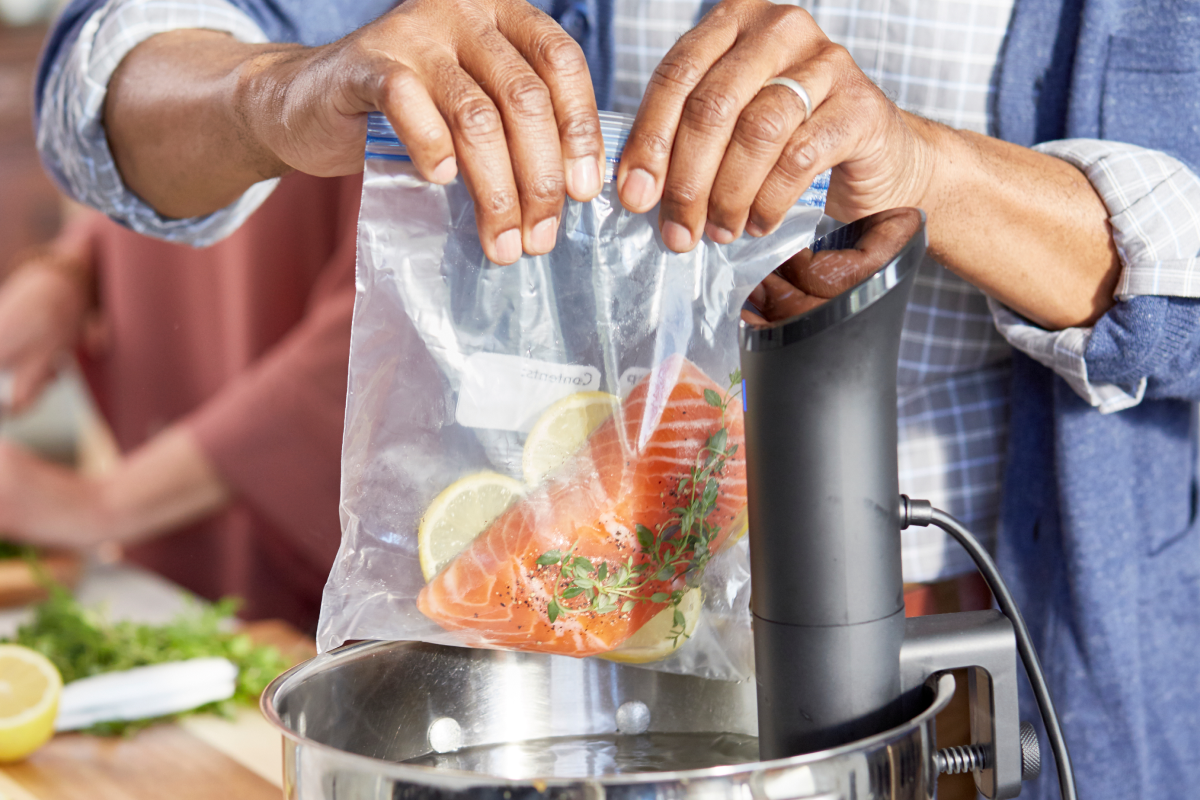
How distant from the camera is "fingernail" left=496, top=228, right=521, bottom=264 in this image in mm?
420

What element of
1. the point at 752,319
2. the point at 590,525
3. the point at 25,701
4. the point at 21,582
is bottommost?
the point at 21,582

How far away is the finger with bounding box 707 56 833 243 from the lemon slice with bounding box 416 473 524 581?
15 centimetres

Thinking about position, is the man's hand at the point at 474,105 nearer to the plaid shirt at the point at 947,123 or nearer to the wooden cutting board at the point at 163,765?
the plaid shirt at the point at 947,123

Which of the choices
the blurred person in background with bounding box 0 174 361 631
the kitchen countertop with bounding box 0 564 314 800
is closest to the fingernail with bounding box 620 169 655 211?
the kitchen countertop with bounding box 0 564 314 800

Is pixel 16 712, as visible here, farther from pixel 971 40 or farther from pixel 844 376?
pixel 971 40

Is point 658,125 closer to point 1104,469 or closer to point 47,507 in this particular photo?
point 1104,469

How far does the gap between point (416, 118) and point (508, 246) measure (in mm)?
61

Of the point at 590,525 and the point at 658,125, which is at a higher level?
the point at 658,125

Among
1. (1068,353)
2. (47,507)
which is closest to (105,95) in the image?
(1068,353)

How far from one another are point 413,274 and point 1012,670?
294mm

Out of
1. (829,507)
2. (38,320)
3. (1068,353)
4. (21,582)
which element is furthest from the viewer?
(38,320)

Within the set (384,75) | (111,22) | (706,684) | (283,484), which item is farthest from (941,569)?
(283,484)

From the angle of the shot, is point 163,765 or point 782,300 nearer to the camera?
point 782,300

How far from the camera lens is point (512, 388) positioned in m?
0.45
